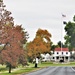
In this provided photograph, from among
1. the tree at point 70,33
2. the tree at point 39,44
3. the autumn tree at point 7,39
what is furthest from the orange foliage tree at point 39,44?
the autumn tree at point 7,39

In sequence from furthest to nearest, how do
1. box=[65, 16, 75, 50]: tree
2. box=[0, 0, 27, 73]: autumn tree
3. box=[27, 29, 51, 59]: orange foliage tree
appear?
box=[27, 29, 51, 59]: orange foliage tree < box=[65, 16, 75, 50]: tree < box=[0, 0, 27, 73]: autumn tree

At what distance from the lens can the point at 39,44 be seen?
103 metres

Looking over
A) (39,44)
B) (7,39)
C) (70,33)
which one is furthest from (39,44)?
(7,39)

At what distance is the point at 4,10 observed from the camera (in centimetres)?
5022

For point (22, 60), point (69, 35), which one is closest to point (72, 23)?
point (69, 35)

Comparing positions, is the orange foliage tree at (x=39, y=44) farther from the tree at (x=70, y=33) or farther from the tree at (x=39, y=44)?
the tree at (x=70, y=33)

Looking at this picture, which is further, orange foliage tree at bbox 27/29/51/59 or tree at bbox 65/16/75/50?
orange foliage tree at bbox 27/29/51/59

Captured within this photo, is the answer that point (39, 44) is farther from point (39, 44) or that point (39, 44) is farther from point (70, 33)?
point (70, 33)

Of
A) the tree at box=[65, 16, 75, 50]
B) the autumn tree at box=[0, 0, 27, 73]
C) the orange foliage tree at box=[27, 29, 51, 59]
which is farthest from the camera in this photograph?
the orange foliage tree at box=[27, 29, 51, 59]

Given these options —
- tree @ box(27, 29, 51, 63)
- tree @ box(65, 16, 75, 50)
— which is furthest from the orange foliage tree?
tree @ box(65, 16, 75, 50)

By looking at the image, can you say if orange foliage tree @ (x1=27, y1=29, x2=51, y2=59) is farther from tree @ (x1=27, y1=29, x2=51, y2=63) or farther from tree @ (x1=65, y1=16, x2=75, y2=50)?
tree @ (x1=65, y1=16, x2=75, y2=50)

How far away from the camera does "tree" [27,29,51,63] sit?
3915 inches

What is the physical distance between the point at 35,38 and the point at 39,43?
2707 mm

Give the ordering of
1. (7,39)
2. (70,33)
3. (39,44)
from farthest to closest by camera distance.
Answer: (39,44) → (70,33) → (7,39)
